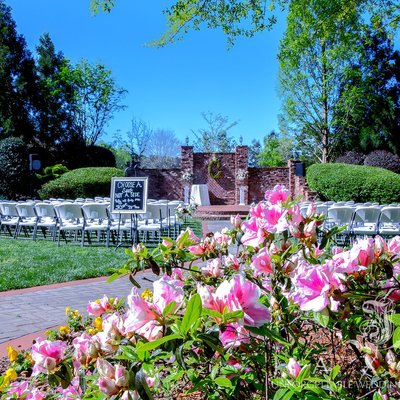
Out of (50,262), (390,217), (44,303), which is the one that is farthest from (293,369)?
(390,217)

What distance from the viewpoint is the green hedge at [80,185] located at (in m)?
19.0

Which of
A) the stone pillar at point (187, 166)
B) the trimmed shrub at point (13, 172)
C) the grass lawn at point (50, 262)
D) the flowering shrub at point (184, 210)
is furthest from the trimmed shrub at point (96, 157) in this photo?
the flowering shrub at point (184, 210)

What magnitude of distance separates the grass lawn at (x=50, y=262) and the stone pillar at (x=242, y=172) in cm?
1393

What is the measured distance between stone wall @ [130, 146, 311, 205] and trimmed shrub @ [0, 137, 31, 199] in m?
5.31

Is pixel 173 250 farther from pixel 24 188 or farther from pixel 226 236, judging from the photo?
pixel 24 188

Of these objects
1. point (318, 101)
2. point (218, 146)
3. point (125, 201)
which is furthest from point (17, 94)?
point (125, 201)

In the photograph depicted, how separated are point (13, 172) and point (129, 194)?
1270 cm

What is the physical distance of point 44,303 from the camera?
4629 millimetres

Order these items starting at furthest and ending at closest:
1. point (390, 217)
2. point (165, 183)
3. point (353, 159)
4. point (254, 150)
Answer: point (254, 150), point (353, 159), point (165, 183), point (390, 217)

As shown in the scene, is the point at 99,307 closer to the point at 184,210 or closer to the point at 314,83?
the point at 184,210

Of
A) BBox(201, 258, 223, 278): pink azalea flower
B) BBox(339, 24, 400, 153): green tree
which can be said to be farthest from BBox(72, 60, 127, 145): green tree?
BBox(201, 258, 223, 278): pink azalea flower

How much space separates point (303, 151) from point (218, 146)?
225 inches

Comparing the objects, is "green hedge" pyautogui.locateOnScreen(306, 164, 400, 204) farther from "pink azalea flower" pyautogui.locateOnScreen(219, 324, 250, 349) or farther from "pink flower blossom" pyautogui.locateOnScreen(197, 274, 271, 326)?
"pink flower blossom" pyautogui.locateOnScreen(197, 274, 271, 326)

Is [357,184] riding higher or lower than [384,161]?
lower
